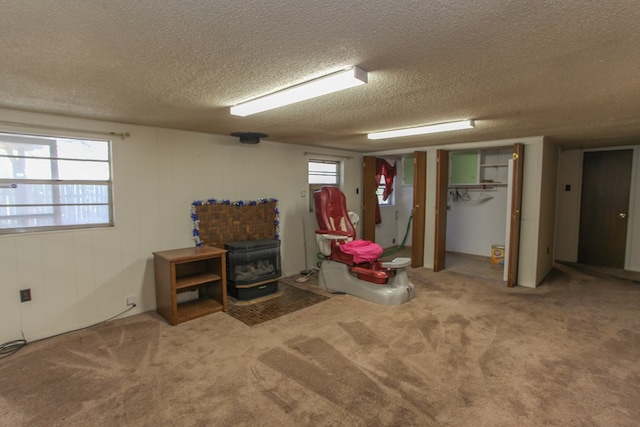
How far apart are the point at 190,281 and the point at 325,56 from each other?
274cm

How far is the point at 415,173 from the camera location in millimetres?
5516

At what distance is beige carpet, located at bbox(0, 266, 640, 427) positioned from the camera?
2.01 metres

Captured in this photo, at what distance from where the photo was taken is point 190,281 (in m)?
3.50

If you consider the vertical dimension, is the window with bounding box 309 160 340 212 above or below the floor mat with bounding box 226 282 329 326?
above

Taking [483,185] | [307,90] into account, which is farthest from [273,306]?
[483,185]

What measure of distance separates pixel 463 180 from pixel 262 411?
16.8 feet

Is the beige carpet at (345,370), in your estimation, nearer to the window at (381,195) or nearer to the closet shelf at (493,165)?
the closet shelf at (493,165)

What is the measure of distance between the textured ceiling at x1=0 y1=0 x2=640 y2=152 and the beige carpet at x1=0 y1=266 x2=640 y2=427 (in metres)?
2.04

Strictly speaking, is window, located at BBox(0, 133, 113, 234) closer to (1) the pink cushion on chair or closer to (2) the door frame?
(1) the pink cushion on chair

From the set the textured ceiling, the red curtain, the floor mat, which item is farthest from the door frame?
the textured ceiling

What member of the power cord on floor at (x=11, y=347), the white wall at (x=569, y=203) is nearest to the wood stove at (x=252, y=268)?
the power cord on floor at (x=11, y=347)

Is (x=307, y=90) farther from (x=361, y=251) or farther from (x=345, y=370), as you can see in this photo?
(x=361, y=251)

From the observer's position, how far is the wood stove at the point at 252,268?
3.94 m

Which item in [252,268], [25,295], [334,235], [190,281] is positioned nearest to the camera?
[25,295]
